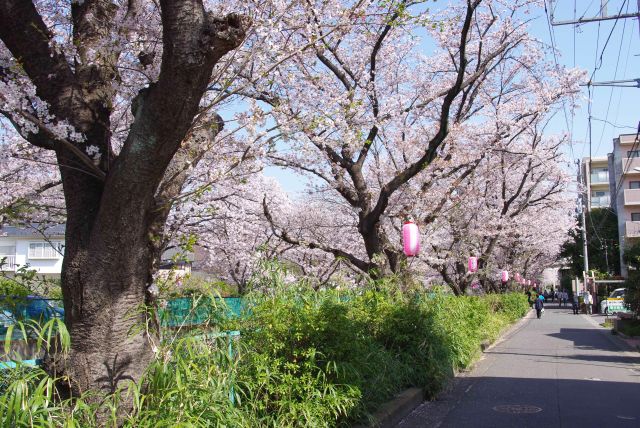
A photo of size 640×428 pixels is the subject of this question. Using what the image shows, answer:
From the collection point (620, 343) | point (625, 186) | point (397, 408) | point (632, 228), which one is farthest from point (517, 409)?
point (625, 186)

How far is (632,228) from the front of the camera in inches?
1890

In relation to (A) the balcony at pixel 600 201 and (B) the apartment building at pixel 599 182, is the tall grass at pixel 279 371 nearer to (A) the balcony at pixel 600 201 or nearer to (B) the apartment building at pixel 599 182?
(A) the balcony at pixel 600 201

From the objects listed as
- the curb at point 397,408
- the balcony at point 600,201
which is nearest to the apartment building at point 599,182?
the balcony at point 600,201

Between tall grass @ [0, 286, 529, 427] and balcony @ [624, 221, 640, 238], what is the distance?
4272cm

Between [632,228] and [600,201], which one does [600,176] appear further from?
[632,228]

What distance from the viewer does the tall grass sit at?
161 inches

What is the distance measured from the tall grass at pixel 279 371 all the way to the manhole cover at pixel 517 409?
1.07 metres

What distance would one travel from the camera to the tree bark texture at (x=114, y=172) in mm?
4066

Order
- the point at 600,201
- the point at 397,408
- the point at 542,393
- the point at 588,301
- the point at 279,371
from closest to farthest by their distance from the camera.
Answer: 1. the point at 279,371
2. the point at 397,408
3. the point at 542,393
4. the point at 588,301
5. the point at 600,201

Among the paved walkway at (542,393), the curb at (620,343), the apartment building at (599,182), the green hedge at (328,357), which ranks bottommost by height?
the curb at (620,343)

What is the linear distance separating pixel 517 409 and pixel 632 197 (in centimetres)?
4864

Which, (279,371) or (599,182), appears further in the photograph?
(599,182)

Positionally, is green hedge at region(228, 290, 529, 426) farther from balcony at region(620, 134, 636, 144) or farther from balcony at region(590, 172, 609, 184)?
balcony at region(590, 172, 609, 184)

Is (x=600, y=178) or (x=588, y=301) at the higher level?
(x=600, y=178)
